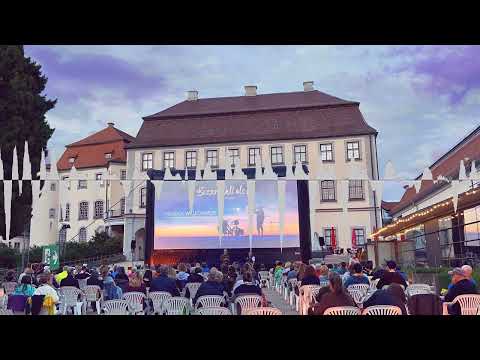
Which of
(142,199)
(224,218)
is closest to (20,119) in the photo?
(142,199)

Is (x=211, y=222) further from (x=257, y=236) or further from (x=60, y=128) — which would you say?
(x=60, y=128)

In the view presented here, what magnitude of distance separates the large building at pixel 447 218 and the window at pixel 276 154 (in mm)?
9041

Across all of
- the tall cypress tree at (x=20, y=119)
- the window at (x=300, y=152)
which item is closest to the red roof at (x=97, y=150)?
the tall cypress tree at (x=20, y=119)

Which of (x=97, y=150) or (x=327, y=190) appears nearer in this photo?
(x=327, y=190)

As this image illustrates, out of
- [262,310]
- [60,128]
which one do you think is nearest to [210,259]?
[60,128]

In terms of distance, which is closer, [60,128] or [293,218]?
[293,218]

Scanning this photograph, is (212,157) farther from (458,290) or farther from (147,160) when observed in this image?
(458,290)

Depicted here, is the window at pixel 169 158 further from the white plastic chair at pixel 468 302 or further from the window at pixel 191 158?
the white plastic chair at pixel 468 302

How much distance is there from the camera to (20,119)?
76.9 feet

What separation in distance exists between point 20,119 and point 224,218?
11.4m

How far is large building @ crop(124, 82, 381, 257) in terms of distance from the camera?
95.1ft
